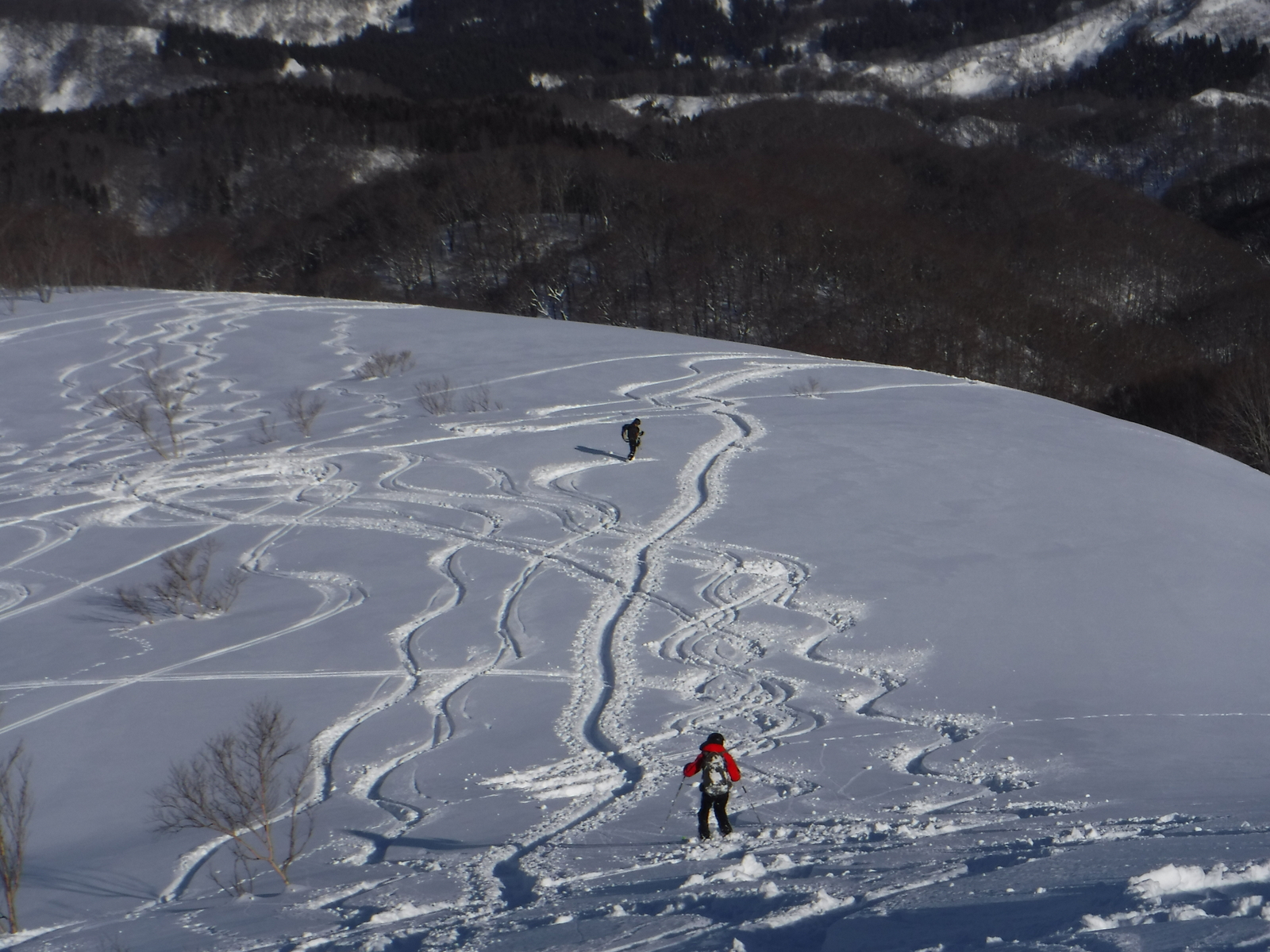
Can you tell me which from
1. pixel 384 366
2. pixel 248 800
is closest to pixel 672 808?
pixel 248 800

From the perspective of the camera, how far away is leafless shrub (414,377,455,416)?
82.0 ft

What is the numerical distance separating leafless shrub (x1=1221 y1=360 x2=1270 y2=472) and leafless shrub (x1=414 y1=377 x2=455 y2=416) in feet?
89.3

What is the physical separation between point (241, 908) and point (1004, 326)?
71239 mm

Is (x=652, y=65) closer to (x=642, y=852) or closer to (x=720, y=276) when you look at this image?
(x=720, y=276)

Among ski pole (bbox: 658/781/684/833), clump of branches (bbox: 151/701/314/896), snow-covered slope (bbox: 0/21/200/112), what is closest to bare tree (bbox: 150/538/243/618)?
clump of branches (bbox: 151/701/314/896)

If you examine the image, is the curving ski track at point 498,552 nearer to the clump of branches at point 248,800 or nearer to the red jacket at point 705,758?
the clump of branches at point 248,800

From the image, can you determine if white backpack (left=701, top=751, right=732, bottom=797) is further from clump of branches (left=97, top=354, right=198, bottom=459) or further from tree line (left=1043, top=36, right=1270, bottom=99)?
tree line (left=1043, top=36, right=1270, bottom=99)

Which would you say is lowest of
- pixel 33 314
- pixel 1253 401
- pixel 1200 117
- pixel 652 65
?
pixel 1253 401

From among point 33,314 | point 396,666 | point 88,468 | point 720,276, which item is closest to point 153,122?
point 720,276

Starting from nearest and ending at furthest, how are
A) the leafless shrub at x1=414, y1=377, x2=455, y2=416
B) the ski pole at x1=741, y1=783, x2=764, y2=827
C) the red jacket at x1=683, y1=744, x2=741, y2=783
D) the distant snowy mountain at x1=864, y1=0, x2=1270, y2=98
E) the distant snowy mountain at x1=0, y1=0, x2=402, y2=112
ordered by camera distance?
1. the red jacket at x1=683, y1=744, x2=741, y2=783
2. the ski pole at x1=741, y1=783, x2=764, y2=827
3. the leafless shrub at x1=414, y1=377, x2=455, y2=416
4. the distant snowy mountain at x1=864, y1=0, x2=1270, y2=98
5. the distant snowy mountain at x1=0, y1=0, x2=402, y2=112

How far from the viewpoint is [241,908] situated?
784cm

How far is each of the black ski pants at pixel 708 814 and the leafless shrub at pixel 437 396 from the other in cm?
1762

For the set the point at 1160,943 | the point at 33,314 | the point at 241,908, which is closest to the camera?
the point at 1160,943

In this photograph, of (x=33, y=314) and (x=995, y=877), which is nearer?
(x=995, y=877)
